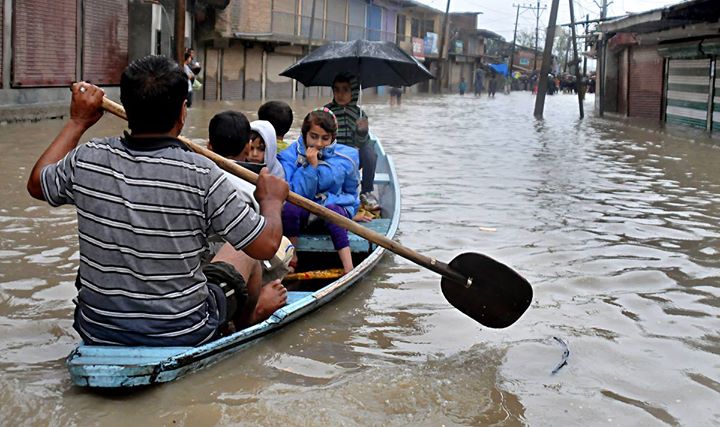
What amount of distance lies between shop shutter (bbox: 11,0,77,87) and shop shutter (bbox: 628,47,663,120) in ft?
47.1

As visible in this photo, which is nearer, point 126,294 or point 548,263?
point 126,294

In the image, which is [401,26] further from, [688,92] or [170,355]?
[170,355]

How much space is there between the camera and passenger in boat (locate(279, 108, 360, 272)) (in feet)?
15.2

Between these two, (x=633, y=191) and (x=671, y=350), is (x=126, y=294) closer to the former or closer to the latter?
(x=671, y=350)

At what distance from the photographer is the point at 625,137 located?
15695mm

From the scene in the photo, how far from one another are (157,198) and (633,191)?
7145 millimetres

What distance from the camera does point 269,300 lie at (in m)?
3.57

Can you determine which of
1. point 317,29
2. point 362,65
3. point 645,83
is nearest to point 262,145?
point 362,65

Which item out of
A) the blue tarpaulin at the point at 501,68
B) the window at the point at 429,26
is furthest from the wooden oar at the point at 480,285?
the blue tarpaulin at the point at 501,68

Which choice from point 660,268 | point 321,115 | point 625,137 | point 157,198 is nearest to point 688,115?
point 625,137

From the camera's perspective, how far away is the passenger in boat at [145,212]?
2604mm

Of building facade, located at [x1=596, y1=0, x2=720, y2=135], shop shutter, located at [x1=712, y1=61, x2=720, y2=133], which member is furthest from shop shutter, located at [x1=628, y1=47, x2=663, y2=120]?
shop shutter, located at [x1=712, y1=61, x2=720, y2=133]

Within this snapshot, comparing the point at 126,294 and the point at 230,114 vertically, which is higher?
the point at 230,114

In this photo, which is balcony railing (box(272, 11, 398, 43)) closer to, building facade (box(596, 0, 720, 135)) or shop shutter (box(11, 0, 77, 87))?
building facade (box(596, 0, 720, 135))
